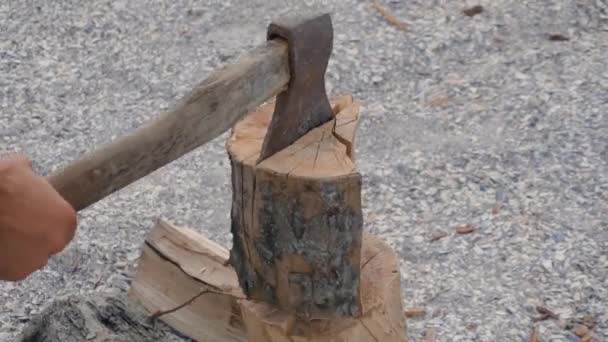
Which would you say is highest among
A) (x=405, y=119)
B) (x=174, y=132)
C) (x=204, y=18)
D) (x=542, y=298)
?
(x=174, y=132)

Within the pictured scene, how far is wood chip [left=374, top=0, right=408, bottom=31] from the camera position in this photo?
5520 millimetres

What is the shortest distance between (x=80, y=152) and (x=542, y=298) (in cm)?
226

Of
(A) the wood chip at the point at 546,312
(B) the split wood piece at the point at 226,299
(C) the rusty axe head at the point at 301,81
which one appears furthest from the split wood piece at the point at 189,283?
(A) the wood chip at the point at 546,312

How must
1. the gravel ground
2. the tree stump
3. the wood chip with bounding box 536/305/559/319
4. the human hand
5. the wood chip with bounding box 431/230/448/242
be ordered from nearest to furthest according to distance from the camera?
the human hand < the tree stump < the wood chip with bounding box 536/305/559/319 < the gravel ground < the wood chip with bounding box 431/230/448/242

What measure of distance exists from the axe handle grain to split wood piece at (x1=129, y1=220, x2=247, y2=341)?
37.7 inches

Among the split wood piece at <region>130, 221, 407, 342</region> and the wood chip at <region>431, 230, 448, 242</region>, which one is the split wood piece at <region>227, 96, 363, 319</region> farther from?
the wood chip at <region>431, 230, 448, 242</region>

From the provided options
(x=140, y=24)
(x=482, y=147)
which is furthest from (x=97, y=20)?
(x=482, y=147)

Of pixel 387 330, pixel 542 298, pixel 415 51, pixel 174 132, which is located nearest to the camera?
pixel 174 132

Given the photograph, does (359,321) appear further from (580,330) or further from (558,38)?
(558,38)

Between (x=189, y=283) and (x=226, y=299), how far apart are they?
0.17 m

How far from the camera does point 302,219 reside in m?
2.92

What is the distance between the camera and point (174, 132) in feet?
9.00

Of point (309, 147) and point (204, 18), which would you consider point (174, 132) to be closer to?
point (309, 147)

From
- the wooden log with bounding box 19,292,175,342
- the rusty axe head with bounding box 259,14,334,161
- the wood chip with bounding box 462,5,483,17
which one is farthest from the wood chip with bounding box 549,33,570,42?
the wooden log with bounding box 19,292,175,342
